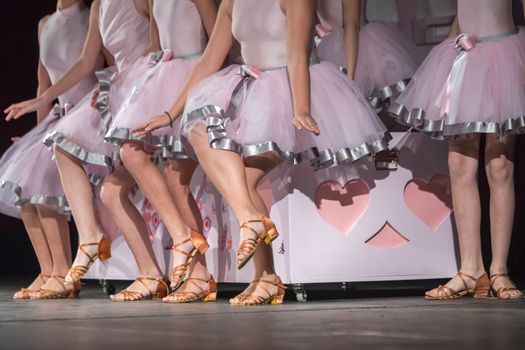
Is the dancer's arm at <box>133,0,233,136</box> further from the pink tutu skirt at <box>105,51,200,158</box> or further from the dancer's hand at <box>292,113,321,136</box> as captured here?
the dancer's hand at <box>292,113,321,136</box>

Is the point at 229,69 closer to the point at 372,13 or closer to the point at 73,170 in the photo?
the point at 73,170

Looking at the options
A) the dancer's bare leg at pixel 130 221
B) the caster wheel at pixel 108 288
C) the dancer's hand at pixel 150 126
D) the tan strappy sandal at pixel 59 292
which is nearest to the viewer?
the dancer's hand at pixel 150 126

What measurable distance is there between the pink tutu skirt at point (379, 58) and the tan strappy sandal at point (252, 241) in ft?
3.07

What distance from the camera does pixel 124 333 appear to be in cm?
253

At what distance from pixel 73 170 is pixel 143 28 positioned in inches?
25.5

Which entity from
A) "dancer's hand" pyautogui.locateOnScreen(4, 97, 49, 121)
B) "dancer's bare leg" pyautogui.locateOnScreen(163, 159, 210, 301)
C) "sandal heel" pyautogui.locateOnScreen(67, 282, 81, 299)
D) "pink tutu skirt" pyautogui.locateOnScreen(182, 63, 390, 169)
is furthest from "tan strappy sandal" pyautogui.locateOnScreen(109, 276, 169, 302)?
"dancer's hand" pyautogui.locateOnScreen(4, 97, 49, 121)

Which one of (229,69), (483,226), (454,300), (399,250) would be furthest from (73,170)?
(483,226)

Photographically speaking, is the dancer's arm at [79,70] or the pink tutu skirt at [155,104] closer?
the pink tutu skirt at [155,104]

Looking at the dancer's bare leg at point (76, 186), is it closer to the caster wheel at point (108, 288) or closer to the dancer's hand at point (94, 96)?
the dancer's hand at point (94, 96)

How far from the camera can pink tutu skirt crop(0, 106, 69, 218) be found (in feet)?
14.4

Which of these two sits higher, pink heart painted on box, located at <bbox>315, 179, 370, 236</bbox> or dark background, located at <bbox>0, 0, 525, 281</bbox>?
dark background, located at <bbox>0, 0, 525, 281</bbox>

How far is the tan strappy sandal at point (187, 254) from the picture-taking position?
141 inches

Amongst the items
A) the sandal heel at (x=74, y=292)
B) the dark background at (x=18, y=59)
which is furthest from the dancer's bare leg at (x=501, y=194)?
the dark background at (x=18, y=59)

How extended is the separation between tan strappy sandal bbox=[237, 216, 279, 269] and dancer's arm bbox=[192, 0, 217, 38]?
3.20 ft
